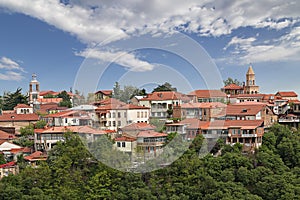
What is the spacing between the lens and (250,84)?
1628 cm

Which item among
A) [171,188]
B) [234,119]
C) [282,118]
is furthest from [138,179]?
[282,118]

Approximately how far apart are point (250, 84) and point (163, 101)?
12.4 metres

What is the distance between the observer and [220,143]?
821 centimetres

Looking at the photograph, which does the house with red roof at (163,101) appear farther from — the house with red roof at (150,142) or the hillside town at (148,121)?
the house with red roof at (150,142)

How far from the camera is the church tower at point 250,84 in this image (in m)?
16.0

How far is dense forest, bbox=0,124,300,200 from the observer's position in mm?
6789

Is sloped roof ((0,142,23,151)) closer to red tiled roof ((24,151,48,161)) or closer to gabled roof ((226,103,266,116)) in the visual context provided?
red tiled roof ((24,151,48,161))

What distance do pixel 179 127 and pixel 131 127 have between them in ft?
2.55

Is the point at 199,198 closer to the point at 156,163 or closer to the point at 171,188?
the point at 171,188

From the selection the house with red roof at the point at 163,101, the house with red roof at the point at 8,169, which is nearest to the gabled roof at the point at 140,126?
the house with red roof at the point at 163,101

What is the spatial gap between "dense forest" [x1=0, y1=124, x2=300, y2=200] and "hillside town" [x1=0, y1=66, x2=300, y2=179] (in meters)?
0.57

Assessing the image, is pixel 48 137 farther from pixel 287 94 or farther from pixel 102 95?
pixel 287 94

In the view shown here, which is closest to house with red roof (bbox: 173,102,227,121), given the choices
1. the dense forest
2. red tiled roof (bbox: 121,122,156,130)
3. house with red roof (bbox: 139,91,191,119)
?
house with red roof (bbox: 139,91,191,119)

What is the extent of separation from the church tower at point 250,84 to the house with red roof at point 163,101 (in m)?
11.7
